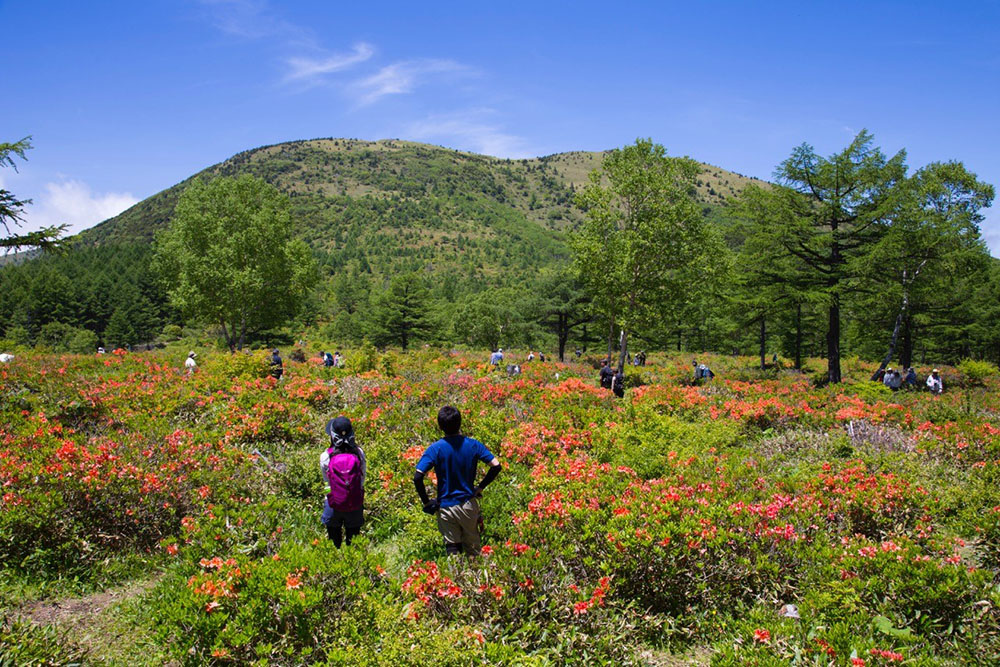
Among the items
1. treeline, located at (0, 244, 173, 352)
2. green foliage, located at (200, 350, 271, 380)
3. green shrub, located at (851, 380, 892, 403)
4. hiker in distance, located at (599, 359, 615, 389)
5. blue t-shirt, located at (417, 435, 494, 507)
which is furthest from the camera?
treeline, located at (0, 244, 173, 352)

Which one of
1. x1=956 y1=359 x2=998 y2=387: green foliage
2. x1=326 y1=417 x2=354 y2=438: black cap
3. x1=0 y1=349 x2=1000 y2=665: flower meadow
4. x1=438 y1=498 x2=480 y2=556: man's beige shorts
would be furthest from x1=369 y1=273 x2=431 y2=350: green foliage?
x1=438 y1=498 x2=480 y2=556: man's beige shorts

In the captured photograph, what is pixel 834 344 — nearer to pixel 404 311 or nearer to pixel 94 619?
pixel 94 619

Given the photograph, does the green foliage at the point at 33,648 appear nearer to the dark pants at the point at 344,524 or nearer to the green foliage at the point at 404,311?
the dark pants at the point at 344,524

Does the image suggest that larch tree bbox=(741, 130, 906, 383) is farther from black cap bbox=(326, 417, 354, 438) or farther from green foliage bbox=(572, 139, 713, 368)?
black cap bbox=(326, 417, 354, 438)

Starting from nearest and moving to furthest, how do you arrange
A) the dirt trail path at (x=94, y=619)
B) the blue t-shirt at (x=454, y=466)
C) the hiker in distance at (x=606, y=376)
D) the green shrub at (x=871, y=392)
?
the dirt trail path at (x=94, y=619), the blue t-shirt at (x=454, y=466), the green shrub at (x=871, y=392), the hiker in distance at (x=606, y=376)

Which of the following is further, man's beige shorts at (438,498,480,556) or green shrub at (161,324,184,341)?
green shrub at (161,324,184,341)

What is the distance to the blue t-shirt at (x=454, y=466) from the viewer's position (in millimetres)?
4625

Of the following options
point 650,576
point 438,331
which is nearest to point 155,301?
point 438,331

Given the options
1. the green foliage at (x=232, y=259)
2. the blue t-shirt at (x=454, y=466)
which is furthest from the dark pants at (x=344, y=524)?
the green foliage at (x=232, y=259)

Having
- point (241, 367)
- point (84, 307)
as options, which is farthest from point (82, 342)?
point (241, 367)

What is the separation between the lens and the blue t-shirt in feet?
15.2

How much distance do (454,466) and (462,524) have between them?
547mm

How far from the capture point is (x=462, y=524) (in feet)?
15.4

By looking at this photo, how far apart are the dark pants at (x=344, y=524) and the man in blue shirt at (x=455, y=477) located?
0.92 m
